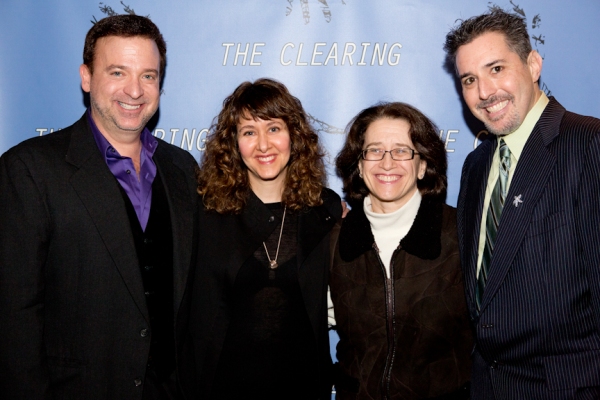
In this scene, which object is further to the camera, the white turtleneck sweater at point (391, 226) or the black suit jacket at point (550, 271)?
the white turtleneck sweater at point (391, 226)

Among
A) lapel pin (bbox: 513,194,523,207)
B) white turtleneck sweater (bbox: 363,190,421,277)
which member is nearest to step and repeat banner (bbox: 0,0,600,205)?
white turtleneck sweater (bbox: 363,190,421,277)

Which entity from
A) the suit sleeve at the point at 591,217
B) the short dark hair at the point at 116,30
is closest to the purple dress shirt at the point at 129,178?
the short dark hair at the point at 116,30

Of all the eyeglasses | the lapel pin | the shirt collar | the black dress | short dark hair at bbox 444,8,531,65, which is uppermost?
short dark hair at bbox 444,8,531,65

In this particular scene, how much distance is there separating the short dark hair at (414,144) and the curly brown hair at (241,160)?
0.18 m

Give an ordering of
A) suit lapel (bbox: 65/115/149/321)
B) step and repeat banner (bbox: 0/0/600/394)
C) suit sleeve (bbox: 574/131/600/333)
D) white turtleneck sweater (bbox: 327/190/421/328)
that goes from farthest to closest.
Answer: step and repeat banner (bbox: 0/0/600/394) < white turtleneck sweater (bbox: 327/190/421/328) < suit lapel (bbox: 65/115/149/321) < suit sleeve (bbox: 574/131/600/333)

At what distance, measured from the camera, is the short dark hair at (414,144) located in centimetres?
270

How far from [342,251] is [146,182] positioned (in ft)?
3.29

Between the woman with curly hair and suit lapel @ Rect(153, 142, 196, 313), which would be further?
the woman with curly hair

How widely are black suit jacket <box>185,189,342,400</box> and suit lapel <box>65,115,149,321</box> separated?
418mm

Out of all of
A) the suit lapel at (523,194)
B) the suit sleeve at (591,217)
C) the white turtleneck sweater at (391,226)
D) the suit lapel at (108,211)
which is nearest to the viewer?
the suit sleeve at (591,217)

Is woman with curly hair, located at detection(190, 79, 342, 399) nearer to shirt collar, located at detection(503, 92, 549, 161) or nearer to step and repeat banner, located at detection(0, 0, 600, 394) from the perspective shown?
step and repeat banner, located at detection(0, 0, 600, 394)

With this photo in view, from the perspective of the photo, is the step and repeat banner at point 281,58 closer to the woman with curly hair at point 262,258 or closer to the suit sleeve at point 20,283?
the woman with curly hair at point 262,258

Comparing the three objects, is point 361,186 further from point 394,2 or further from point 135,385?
point 135,385

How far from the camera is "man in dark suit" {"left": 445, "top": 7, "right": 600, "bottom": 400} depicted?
2014 millimetres
